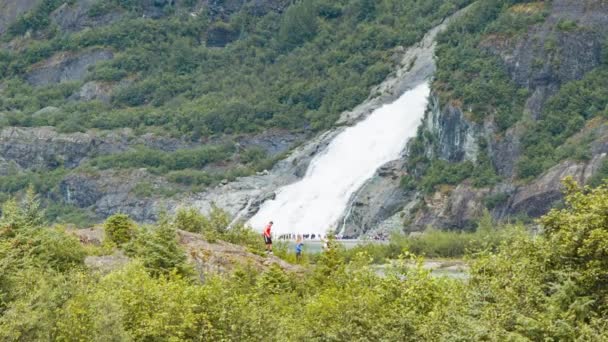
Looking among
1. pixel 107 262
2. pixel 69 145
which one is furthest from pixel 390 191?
pixel 107 262

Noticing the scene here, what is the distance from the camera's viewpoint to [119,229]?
59844 mm

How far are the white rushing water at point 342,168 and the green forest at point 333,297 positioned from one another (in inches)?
3621

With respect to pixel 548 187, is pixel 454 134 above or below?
below

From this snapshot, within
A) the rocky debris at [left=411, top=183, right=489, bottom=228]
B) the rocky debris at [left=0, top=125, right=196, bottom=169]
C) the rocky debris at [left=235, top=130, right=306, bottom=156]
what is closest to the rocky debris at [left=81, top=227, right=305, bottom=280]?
the rocky debris at [left=411, top=183, right=489, bottom=228]

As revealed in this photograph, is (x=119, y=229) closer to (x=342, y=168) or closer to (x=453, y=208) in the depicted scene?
(x=453, y=208)

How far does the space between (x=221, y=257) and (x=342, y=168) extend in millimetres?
101860

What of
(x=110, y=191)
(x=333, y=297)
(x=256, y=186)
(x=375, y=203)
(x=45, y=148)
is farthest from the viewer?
(x=45, y=148)

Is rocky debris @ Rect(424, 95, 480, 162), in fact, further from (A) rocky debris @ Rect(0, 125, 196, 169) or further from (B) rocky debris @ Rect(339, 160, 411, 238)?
(A) rocky debris @ Rect(0, 125, 196, 169)

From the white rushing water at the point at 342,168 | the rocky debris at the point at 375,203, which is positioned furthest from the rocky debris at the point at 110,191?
the rocky debris at the point at 375,203

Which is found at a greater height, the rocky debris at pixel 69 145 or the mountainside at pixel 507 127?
the mountainside at pixel 507 127

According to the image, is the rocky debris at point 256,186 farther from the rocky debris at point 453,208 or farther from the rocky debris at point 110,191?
the rocky debris at point 453,208

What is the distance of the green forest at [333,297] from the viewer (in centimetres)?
4019

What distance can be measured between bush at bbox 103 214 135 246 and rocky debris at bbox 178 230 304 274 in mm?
2266

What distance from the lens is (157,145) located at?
191125 millimetres
